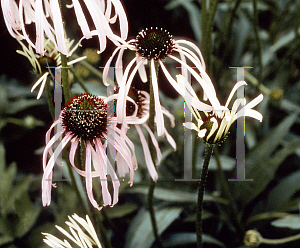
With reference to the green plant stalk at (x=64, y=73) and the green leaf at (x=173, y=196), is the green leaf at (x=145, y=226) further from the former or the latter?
the green plant stalk at (x=64, y=73)

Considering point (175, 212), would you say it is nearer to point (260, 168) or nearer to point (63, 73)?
point (260, 168)

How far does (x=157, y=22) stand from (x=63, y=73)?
0.55 m

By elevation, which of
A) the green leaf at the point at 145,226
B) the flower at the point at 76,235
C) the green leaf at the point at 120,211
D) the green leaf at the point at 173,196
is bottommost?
the green leaf at the point at 145,226

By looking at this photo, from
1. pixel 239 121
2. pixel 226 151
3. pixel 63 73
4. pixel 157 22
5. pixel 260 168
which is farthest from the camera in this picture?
pixel 157 22

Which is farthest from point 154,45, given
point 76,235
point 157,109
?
point 76,235

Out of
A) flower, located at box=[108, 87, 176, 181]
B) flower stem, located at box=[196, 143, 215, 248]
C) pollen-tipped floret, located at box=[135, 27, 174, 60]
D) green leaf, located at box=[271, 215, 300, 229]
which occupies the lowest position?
green leaf, located at box=[271, 215, 300, 229]

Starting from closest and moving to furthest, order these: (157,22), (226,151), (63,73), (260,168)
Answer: (63,73), (260,168), (226,151), (157,22)

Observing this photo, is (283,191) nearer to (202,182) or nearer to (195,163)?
(195,163)

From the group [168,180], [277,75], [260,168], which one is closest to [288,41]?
[277,75]

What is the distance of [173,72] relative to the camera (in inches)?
33.5

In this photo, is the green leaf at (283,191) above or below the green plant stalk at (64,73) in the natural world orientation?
below

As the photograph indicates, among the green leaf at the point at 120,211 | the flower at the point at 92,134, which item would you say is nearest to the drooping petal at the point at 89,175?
the flower at the point at 92,134

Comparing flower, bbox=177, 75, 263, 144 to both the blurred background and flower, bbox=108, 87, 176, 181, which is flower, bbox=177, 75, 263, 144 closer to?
flower, bbox=108, 87, 176, 181

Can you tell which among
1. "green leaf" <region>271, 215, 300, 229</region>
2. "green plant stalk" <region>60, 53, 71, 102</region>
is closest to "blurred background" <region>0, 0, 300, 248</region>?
"green leaf" <region>271, 215, 300, 229</region>
